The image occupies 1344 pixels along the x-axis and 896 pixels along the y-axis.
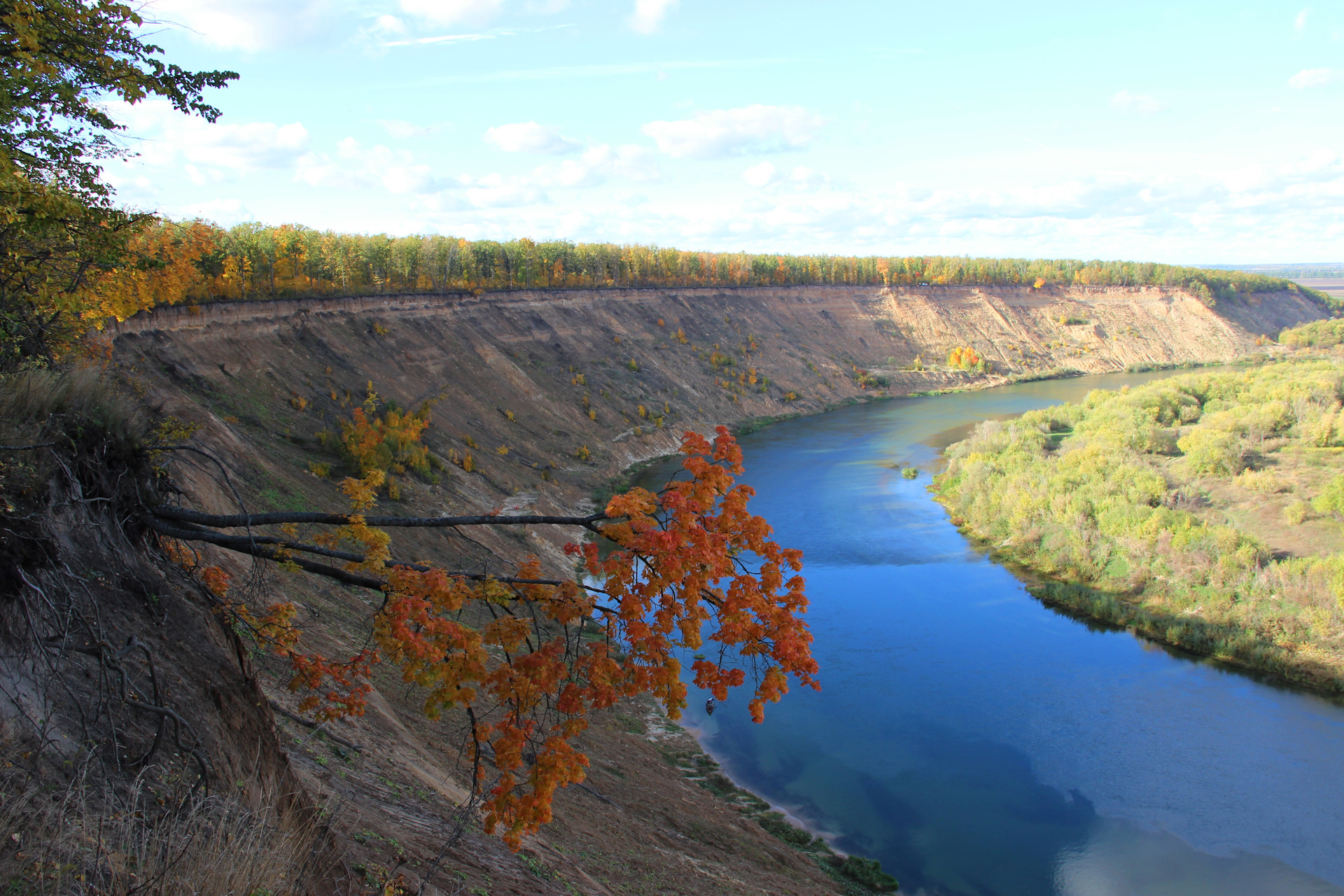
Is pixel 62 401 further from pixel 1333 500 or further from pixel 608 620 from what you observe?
pixel 1333 500

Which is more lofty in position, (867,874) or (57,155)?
(57,155)

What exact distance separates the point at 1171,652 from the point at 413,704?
20267mm

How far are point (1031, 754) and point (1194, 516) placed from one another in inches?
577

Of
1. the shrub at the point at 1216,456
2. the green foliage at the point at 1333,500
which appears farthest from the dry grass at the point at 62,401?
the shrub at the point at 1216,456

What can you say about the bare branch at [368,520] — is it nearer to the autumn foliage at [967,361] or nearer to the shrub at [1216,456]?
the shrub at [1216,456]

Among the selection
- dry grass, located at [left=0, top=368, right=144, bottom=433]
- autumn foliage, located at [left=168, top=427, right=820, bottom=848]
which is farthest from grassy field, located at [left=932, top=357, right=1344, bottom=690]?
dry grass, located at [left=0, top=368, right=144, bottom=433]

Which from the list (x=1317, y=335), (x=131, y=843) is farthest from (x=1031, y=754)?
(x=1317, y=335)

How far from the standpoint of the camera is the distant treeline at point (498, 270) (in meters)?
37.0

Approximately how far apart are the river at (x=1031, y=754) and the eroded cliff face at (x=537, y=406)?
104 inches

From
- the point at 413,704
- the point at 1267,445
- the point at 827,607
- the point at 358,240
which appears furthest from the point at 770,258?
the point at 413,704

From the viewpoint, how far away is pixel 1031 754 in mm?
17359

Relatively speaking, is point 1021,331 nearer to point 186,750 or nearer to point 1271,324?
point 1271,324

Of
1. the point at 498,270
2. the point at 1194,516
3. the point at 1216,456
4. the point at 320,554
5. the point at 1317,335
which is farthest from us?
the point at 1317,335

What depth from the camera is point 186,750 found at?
17.2 ft
